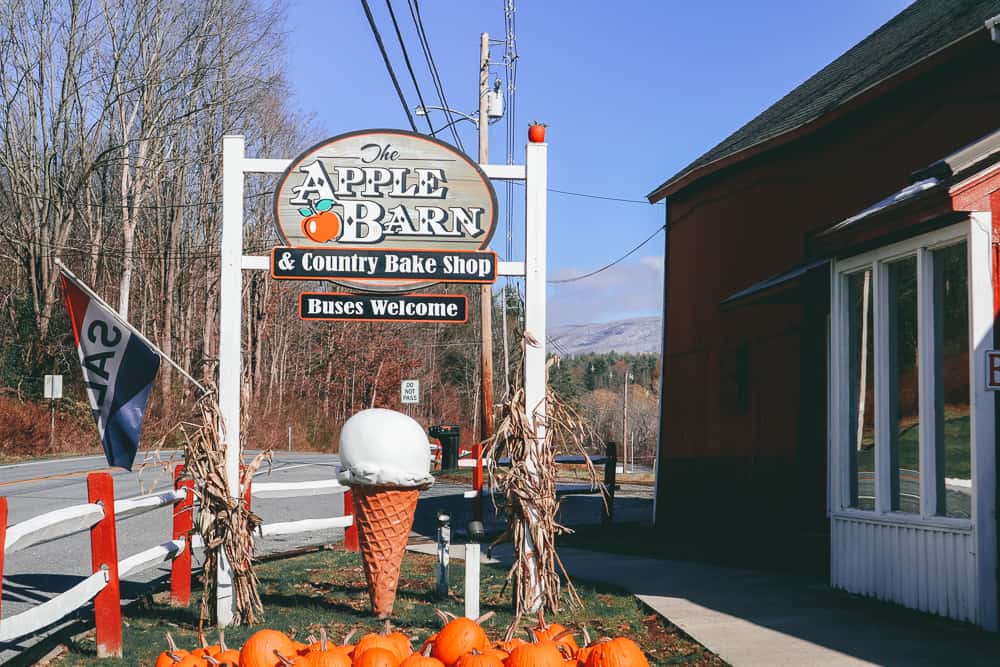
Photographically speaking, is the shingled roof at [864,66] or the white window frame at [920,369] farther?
the shingled roof at [864,66]

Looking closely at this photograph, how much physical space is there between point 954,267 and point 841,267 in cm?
143

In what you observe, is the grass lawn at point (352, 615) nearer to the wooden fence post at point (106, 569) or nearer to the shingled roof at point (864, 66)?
the wooden fence post at point (106, 569)

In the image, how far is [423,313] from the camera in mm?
7508

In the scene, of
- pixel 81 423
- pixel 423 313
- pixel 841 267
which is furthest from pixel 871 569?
pixel 81 423

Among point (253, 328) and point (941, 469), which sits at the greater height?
point (253, 328)

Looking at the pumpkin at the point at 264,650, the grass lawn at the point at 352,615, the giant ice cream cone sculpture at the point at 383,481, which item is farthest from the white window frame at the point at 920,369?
the pumpkin at the point at 264,650

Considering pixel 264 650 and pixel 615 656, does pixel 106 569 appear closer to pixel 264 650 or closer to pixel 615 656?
pixel 264 650

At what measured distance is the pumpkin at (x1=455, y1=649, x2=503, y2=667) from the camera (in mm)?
3482

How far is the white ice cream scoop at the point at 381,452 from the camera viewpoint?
688cm

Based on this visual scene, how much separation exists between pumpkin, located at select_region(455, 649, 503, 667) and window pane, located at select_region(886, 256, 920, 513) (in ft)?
16.2

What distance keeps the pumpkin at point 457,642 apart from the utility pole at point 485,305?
646 inches

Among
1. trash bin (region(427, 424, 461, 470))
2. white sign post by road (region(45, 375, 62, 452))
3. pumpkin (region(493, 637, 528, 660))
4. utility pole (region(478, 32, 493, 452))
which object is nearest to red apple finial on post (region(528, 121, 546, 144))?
pumpkin (region(493, 637, 528, 660))

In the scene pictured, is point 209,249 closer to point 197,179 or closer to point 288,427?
point 197,179

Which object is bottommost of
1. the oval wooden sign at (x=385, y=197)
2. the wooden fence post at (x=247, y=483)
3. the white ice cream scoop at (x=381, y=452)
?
the wooden fence post at (x=247, y=483)
